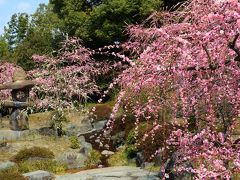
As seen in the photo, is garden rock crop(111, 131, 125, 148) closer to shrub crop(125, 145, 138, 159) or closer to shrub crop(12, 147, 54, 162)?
shrub crop(125, 145, 138, 159)

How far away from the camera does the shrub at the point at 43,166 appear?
16219 millimetres

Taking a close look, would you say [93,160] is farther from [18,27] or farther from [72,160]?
[18,27]

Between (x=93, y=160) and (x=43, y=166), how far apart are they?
1.93 meters

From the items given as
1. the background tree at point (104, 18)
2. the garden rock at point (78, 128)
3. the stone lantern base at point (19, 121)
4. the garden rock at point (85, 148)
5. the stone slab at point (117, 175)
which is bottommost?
the stone slab at point (117, 175)

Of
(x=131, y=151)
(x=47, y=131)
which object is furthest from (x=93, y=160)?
(x=47, y=131)

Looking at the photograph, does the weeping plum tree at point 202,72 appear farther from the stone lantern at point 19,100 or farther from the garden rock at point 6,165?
the stone lantern at point 19,100

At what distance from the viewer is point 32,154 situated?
1717 cm

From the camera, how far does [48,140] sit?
763 inches

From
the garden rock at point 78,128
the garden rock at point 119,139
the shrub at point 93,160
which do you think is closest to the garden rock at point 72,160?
the shrub at point 93,160

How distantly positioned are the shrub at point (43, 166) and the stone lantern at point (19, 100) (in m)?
3.85

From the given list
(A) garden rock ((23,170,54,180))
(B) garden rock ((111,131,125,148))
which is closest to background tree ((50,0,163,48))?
(B) garden rock ((111,131,125,148))

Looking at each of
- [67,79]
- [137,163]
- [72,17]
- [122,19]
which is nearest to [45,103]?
[67,79]

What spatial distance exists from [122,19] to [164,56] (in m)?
22.8

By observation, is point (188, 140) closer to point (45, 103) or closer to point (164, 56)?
point (164, 56)
